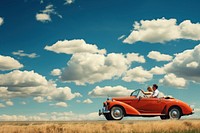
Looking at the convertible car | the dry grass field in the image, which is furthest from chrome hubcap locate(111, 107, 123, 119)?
the dry grass field

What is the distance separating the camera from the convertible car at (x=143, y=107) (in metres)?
25.5

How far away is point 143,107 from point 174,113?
197 centimetres

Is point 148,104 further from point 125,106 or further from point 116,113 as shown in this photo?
point 116,113

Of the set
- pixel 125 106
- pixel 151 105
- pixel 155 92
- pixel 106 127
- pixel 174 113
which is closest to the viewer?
pixel 106 127

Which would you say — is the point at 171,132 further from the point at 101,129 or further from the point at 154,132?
the point at 101,129

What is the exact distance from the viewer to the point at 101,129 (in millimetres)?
21156

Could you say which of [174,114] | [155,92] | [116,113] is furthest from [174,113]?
[116,113]

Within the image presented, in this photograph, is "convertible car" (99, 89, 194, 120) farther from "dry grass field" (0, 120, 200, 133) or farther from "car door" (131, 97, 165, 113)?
"dry grass field" (0, 120, 200, 133)

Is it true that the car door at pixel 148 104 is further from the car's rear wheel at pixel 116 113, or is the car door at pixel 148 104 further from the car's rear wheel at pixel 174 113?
the car's rear wheel at pixel 116 113

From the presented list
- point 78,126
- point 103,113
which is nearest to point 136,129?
point 78,126

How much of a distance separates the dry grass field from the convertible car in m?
3.07

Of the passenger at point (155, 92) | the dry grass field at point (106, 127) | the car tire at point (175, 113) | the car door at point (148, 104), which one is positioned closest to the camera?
the dry grass field at point (106, 127)

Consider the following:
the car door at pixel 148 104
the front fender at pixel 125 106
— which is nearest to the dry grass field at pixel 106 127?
the front fender at pixel 125 106

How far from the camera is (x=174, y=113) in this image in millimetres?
26594
